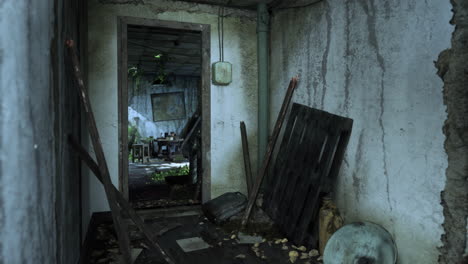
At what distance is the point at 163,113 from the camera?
12516 millimetres

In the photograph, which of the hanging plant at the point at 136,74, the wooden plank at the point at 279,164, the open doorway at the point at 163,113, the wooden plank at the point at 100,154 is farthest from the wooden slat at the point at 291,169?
the hanging plant at the point at 136,74

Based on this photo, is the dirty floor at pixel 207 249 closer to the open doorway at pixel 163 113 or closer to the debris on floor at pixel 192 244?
the debris on floor at pixel 192 244

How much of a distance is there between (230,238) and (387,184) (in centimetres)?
172

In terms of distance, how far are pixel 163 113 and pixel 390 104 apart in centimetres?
Answer: 1097

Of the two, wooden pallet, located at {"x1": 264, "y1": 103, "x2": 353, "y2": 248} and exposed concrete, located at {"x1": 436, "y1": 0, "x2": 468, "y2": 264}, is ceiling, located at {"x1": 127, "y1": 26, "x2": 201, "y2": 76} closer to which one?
wooden pallet, located at {"x1": 264, "y1": 103, "x2": 353, "y2": 248}

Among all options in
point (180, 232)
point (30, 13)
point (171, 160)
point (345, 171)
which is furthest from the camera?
point (171, 160)

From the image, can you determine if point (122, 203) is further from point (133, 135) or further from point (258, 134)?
point (133, 135)

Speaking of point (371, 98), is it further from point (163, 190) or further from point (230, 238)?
point (163, 190)

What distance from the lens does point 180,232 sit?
11.5 feet

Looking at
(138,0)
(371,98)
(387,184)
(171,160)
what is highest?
(138,0)

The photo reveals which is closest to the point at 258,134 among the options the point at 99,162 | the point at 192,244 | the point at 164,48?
the point at 192,244

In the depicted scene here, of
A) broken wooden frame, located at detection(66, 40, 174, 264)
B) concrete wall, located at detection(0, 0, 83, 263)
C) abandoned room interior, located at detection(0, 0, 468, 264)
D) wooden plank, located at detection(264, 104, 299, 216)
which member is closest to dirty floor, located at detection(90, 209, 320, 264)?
abandoned room interior, located at detection(0, 0, 468, 264)

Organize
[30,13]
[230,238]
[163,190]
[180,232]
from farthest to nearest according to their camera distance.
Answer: [163,190]
[180,232]
[230,238]
[30,13]

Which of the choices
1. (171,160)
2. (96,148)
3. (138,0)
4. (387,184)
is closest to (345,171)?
(387,184)
